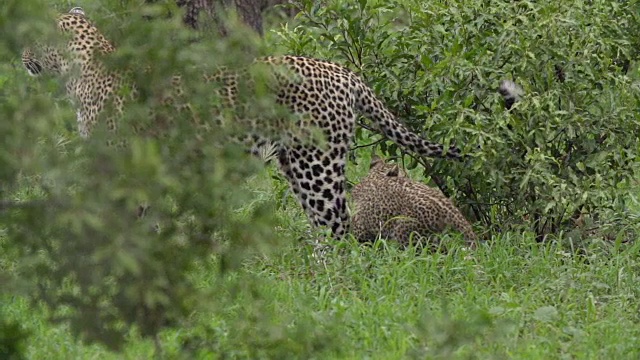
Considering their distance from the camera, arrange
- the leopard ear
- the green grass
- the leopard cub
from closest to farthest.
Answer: the green grass → the leopard cub → the leopard ear

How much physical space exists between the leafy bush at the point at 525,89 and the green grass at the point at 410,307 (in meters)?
0.38

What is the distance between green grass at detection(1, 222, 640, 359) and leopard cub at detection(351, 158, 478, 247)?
29 centimetres

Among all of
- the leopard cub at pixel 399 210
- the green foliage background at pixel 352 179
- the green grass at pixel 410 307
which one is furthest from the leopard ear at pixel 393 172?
the green grass at pixel 410 307

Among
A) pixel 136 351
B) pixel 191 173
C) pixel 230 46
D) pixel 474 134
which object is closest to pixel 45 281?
pixel 191 173

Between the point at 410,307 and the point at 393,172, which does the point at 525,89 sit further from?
the point at 410,307

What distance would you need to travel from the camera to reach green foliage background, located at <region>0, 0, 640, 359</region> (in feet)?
13.5

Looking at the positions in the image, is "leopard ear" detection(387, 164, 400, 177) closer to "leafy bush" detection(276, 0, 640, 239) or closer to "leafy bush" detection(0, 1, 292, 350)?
"leafy bush" detection(276, 0, 640, 239)

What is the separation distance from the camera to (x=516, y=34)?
790 cm

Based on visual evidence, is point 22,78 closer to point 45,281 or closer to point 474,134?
point 45,281

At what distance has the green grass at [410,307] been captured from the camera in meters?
4.79

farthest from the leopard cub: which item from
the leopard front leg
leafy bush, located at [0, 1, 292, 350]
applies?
leafy bush, located at [0, 1, 292, 350]

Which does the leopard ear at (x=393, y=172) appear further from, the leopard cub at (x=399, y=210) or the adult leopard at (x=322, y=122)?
the adult leopard at (x=322, y=122)

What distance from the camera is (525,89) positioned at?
25.8 feet

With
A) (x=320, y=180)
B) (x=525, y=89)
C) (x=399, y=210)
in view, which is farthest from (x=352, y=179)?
(x=525, y=89)
